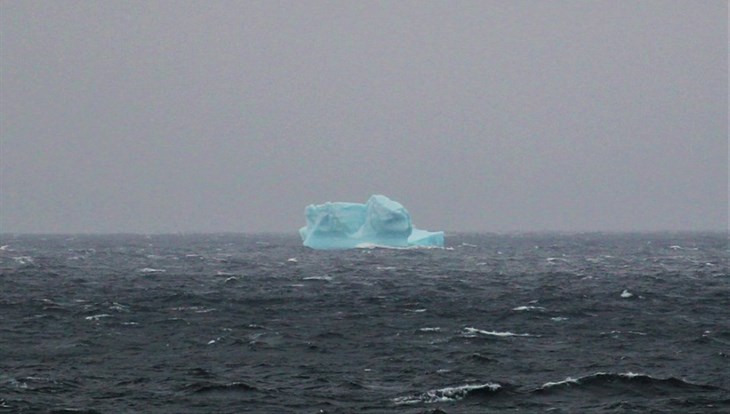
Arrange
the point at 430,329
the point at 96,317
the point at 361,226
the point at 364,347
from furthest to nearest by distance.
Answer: the point at 361,226 < the point at 96,317 < the point at 430,329 < the point at 364,347

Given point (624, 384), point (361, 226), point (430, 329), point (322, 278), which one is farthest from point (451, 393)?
point (361, 226)

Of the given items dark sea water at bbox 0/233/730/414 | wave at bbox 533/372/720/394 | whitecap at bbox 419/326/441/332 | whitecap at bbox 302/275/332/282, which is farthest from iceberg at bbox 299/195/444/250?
wave at bbox 533/372/720/394

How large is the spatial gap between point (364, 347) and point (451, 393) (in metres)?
5.31

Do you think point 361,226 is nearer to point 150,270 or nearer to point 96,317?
point 150,270

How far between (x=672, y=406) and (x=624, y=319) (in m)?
11.1

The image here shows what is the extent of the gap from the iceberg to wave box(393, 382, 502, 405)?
58.5m

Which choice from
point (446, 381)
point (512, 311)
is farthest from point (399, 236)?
point (446, 381)

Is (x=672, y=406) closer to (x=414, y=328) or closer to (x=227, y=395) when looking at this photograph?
(x=227, y=395)

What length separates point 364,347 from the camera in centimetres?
2158

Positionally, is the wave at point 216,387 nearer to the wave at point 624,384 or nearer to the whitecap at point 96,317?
the wave at point 624,384

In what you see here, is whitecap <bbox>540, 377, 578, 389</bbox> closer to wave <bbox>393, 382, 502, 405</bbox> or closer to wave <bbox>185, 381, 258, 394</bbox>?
wave <bbox>393, 382, 502, 405</bbox>

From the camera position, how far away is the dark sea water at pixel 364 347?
634 inches

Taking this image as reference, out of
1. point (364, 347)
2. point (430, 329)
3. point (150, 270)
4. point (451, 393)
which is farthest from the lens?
point (150, 270)

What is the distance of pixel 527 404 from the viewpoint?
15742mm
